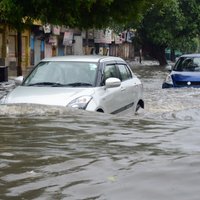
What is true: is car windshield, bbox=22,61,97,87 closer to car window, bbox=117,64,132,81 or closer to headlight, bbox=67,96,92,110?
headlight, bbox=67,96,92,110

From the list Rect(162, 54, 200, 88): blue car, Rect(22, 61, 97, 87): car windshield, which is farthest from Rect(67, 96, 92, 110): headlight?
Rect(162, 54, 200, 88): blue car

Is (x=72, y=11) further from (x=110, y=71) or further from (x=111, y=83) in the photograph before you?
(x=111, y=83)

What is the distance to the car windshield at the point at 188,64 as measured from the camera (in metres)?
17.0

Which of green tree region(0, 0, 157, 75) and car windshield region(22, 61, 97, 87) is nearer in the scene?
car windshield region(22, 61, 97, 87)

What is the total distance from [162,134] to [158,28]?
114 feet

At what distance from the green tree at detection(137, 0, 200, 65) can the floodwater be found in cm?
3253

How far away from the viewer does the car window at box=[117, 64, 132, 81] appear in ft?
35.0

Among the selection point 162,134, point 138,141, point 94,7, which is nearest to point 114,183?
point 138,141

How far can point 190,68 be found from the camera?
55.9ft

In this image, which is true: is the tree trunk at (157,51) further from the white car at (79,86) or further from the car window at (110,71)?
the car window at (110,71)

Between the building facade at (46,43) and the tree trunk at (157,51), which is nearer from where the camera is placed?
the building facade at (46,43)

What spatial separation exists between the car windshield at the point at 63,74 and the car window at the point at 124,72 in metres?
1.04

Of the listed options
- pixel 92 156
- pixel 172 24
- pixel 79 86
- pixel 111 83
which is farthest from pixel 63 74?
pixel 172 24

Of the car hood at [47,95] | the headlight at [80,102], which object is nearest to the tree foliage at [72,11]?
the car hood at [47,95]
